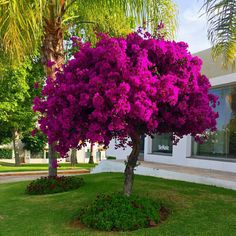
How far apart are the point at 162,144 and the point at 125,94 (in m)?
12.1

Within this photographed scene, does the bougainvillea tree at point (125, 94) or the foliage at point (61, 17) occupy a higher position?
the foliage at point (61, 17)

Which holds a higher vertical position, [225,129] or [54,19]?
[54,19]

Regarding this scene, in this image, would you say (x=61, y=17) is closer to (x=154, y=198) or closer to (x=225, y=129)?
(x=154, y=198)

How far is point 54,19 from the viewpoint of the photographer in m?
A: 10.7

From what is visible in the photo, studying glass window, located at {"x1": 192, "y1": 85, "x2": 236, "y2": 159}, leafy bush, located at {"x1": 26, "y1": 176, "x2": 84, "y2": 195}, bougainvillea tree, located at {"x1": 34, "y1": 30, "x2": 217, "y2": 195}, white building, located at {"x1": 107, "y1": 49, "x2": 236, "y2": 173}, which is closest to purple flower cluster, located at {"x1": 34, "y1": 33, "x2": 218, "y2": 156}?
bougainvillea tree, located at {"x1": 34, "y1": 30, "x2": 217, "y2": 195}

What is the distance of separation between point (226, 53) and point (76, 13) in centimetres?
591

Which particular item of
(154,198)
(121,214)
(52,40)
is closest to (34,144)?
(52,40)

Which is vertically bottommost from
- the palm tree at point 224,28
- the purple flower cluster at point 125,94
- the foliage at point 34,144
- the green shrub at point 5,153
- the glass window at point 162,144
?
the green shrub at point 5,153

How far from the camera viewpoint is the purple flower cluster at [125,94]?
6230 mm

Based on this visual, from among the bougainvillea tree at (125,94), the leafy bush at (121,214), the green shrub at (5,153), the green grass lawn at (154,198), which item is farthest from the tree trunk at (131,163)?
the green shrub at (5,153)

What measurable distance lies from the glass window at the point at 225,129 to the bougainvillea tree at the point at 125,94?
20.6 ft

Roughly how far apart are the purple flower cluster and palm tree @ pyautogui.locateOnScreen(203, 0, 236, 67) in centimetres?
211

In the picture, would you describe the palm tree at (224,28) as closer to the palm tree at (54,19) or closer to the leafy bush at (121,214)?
the palm tree at (54,19)

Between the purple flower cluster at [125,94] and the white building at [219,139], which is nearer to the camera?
the purple flower cluster at [125,94]
